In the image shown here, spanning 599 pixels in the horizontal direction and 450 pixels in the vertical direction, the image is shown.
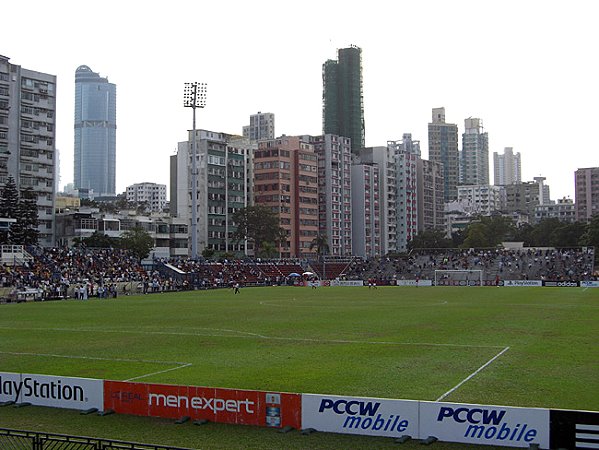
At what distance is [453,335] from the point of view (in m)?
39.6

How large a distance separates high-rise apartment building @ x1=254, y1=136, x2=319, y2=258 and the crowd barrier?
164 meters

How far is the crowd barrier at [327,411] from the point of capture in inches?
669

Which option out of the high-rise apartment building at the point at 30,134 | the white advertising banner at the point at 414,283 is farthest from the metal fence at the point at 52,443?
the high-rise apartment building at the point at 30,134

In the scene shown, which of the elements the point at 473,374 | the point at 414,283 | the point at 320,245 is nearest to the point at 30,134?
the point at 414,283

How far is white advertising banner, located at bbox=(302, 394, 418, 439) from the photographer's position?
60.0 feet

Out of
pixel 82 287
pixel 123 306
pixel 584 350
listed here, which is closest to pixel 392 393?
pixel 584 350

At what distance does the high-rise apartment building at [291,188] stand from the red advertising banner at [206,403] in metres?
165

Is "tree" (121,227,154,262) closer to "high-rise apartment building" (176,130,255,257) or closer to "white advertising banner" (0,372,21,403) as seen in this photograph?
"high-rise apartment building" (176,130,255,257)

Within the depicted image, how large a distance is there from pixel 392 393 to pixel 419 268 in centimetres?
10873

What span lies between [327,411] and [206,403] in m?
3.58

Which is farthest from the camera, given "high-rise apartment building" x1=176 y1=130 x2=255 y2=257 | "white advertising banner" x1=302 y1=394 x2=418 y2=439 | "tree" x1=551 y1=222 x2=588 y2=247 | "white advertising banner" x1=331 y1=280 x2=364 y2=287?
"high-rise apartment building" x1=176 y1=130 x2=255 y2=257

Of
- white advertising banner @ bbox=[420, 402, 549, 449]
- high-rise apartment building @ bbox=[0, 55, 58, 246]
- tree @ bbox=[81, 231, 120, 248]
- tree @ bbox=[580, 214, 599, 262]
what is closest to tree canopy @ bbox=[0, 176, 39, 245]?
high-rise apartment building @ bbox=[0, 55, 58, 246]

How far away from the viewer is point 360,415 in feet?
61.5

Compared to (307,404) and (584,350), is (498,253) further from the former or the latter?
(307,404)
